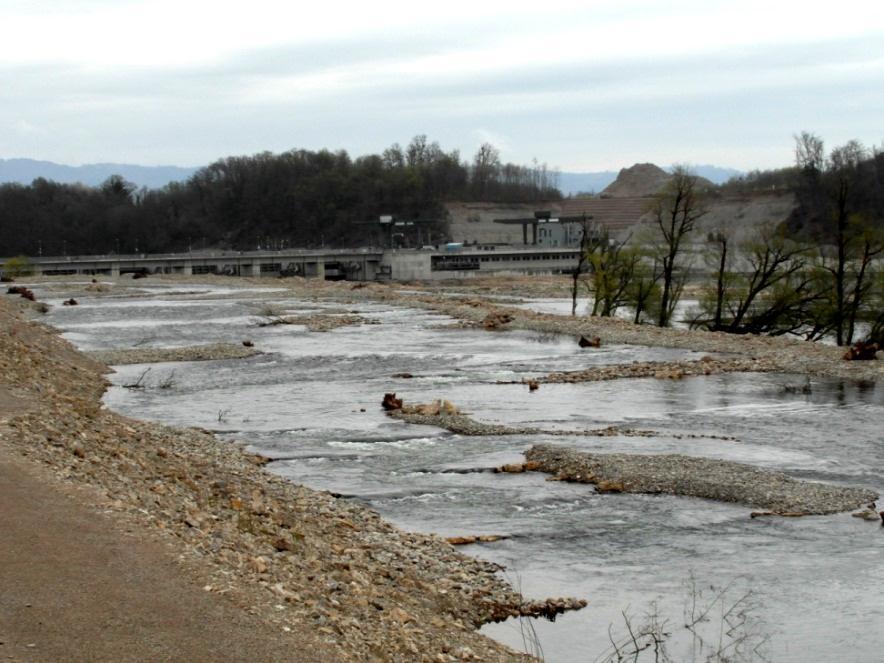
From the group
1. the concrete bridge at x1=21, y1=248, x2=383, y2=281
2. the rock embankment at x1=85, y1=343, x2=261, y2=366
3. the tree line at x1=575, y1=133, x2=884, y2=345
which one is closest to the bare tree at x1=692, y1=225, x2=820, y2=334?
the tree line at x1=575, y1=133, x2=884, y2=345

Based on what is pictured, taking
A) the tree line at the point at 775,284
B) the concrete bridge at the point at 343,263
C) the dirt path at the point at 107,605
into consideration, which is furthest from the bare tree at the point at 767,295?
the concrete bridge at the point at 343,263

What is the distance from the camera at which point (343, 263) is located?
536 ft

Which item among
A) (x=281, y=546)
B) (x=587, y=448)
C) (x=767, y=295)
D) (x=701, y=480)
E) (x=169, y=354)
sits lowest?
(x=169, y=354)

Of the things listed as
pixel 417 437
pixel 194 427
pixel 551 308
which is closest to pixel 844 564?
pixel 417 437

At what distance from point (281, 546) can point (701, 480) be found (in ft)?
31.1

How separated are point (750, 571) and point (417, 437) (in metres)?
12.2

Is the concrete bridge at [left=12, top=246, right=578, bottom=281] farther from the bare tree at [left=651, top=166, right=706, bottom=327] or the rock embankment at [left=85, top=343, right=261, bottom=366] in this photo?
the rock embankment at [left=85, top=343, right=261, bottom=366]

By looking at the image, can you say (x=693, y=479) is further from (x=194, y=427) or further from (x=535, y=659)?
(x=194, y=427)

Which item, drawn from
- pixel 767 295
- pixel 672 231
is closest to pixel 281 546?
pixel 767 295

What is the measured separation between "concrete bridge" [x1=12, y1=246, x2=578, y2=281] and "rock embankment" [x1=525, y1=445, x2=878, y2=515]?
127 m

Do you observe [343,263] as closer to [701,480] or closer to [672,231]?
[672,231]

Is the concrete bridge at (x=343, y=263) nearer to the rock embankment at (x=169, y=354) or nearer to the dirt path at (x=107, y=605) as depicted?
the rock embankment at (x=169, y=354)

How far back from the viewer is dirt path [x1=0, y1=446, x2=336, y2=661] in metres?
10.6

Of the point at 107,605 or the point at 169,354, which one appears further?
the point at 169,354
